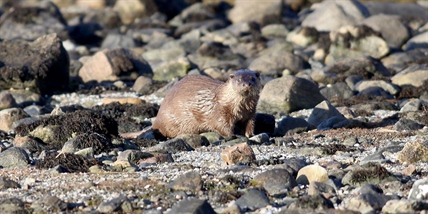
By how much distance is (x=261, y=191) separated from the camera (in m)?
8.94

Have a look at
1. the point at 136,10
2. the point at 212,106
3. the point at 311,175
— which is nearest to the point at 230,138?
the point at 212,106

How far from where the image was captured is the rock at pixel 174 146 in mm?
12172

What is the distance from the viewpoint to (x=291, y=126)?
1432 cm

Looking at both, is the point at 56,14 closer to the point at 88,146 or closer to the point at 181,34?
the point at 181,34

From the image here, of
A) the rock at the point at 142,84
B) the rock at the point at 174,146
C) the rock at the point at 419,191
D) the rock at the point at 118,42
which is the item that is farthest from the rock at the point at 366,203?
the rock at the point at 118,42

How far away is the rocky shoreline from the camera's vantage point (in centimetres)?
888

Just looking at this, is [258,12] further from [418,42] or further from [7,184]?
[7,184]

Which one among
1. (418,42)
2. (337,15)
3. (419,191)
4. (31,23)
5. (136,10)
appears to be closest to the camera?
(419,191)

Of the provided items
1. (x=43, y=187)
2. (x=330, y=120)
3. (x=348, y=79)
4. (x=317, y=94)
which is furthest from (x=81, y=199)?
(x=348, y=79)

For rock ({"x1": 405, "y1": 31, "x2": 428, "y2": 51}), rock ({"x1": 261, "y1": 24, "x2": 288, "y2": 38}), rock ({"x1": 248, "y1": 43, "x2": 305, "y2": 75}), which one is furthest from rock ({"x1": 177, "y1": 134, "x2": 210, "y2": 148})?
rock ({"x1": 261, "y1": 24, "x2": 288, "y2": 38})

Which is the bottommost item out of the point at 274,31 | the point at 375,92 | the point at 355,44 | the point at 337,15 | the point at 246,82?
the point at 274,31

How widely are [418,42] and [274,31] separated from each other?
674cm

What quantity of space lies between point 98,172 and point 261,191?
7.40ft

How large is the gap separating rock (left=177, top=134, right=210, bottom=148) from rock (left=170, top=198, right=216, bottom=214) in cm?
461
